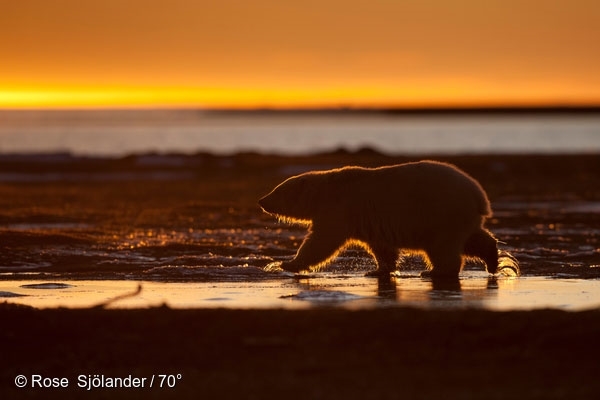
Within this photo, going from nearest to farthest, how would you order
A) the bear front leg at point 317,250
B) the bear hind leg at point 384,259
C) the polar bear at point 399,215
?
1. the polar bear at point 399,215
2. the bear front leg at point 317,250
3. the bear hind leg at point 384,259

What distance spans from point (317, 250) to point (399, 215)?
3.54 ft

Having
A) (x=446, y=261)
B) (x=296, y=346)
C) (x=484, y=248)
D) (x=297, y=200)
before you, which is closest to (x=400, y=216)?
(x=446, y=261)

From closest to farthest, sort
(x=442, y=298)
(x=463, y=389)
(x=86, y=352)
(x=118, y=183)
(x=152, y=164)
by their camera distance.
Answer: (x=463, y=389) < (x=86, y=352) < (x=442, y=298) < (x=118, y=183) < (x=152, y=164)

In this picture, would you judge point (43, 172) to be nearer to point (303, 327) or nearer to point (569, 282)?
point (569, 282)

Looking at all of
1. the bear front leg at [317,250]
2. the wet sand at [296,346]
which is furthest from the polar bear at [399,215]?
the wet sand at [296,346]

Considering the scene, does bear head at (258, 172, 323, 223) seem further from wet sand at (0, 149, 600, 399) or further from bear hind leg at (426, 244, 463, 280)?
bear hind leg at (426, 244, 463, 280)

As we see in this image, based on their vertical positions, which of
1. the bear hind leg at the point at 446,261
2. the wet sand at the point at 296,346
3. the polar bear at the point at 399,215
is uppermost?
the polar bear at the point at 399,215

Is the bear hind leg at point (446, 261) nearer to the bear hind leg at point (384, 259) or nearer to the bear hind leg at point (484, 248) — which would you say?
the bear hind leg at point (484, 248)

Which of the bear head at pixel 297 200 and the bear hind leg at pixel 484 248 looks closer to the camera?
the bear hind leg at pixel 484 248

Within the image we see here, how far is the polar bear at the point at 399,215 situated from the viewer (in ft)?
43.1

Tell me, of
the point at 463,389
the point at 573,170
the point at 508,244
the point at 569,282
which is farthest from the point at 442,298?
the point at 573,170

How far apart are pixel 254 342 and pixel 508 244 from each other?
8940 mm

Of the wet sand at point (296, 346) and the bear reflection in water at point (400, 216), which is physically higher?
the bear reflection in water at point (400, 216)

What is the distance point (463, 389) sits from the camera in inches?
292
